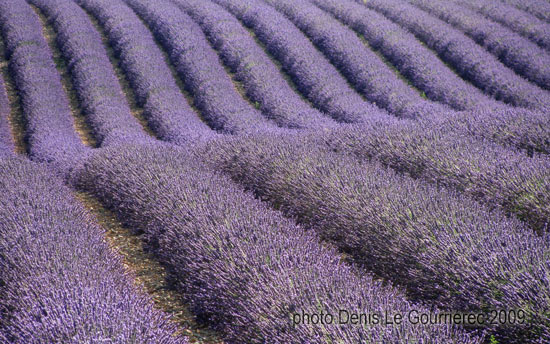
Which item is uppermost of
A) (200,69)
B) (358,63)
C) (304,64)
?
(358,63)

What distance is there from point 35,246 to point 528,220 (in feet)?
11.4

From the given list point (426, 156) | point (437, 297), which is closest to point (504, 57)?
point (426, 156)

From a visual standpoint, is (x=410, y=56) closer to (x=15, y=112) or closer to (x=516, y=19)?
(x=516, y=19)

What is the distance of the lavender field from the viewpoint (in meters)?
2.55

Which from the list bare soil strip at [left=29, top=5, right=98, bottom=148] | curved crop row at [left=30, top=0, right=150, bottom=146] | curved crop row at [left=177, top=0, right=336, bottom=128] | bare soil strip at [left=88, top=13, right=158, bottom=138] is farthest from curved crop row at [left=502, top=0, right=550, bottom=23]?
bare soil strip at [left=29, top=5, right=98, bottom=148]

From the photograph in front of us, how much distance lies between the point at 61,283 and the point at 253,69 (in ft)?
25.1

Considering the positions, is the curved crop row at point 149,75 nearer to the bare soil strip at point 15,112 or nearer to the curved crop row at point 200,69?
the curved crop row at point 200,69

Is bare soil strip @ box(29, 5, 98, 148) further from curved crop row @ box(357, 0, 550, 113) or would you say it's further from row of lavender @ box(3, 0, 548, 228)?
curved crop row @ box(357, 0, 550, 113)

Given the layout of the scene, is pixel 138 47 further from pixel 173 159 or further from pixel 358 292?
pixel 358 292

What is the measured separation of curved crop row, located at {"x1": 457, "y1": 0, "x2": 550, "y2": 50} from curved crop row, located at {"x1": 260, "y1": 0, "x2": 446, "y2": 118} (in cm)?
344

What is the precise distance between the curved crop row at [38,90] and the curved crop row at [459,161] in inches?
147

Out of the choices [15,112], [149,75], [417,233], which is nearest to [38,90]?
[15,112]

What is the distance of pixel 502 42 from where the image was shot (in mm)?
10328

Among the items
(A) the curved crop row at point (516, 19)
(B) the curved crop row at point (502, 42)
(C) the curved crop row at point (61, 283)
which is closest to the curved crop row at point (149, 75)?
(C) the curved crop row at point (61, 283)
